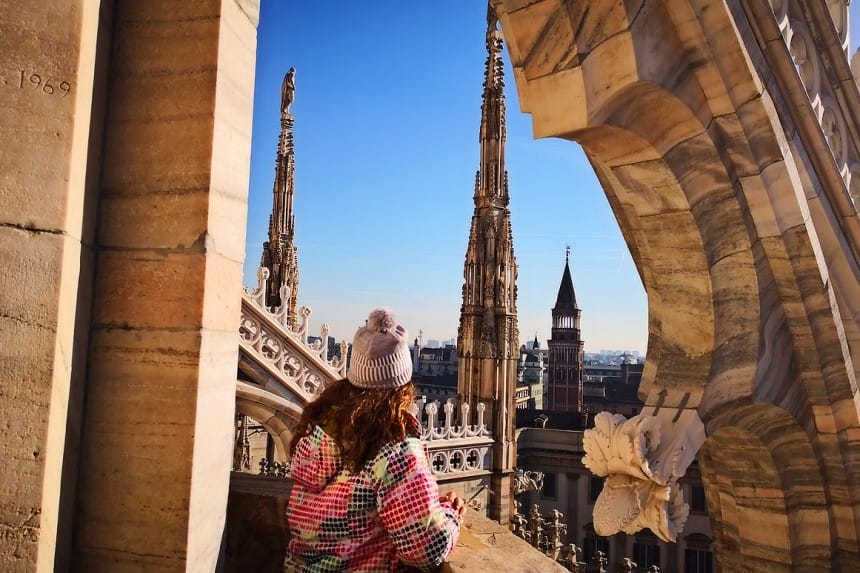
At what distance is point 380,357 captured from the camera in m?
1.72

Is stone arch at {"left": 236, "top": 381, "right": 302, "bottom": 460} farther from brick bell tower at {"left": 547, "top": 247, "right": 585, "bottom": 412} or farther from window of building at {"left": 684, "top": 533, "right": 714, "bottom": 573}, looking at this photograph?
brick bell tower at {"left": 547, "top": 247, "right": 585, "bottom": 412}

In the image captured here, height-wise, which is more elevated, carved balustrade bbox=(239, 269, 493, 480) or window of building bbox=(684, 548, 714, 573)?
carved balustrade bbox=(239, 269, 493, 480)

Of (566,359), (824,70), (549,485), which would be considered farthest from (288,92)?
(566,359)

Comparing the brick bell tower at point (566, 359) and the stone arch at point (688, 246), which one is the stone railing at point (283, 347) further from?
the brick bell tower at point (566, 359)

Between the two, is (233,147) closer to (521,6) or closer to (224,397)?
(224,397)

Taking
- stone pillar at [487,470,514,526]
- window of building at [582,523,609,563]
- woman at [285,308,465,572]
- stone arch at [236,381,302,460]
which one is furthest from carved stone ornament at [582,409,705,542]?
window of building at [582,523,609,563]

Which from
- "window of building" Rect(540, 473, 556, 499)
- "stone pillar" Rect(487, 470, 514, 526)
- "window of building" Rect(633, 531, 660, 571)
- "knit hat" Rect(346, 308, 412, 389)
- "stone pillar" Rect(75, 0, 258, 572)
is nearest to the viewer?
"stone pillar" Rect(75, 0, 258, 572)

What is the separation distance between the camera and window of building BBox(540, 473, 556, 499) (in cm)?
3300

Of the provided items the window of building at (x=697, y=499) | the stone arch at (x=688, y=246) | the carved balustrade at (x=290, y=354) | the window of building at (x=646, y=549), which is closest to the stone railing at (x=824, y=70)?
the stone arch at (x=688, y=246)

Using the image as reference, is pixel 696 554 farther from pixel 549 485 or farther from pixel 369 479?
pixel 369 479

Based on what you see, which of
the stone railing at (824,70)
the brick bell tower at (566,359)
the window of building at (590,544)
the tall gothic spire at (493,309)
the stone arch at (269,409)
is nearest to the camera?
the stone railing at (824,70)

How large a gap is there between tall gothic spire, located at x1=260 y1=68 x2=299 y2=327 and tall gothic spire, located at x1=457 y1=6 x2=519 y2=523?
4.12m

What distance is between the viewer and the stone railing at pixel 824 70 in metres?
3.13

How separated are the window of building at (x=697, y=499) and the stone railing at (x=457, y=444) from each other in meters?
18.7
